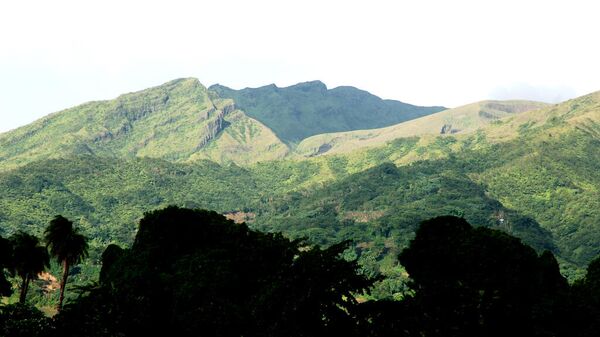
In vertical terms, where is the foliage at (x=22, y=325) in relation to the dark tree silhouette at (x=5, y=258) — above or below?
above

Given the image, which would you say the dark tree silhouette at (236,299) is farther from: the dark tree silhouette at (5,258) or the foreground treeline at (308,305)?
the dark tree silhouette at (5,258)

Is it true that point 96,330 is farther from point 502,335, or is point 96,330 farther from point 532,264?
point 532,264

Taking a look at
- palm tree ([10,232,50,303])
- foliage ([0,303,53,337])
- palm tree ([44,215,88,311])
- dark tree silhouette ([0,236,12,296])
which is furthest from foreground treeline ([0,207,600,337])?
palm tree ([10,232,50,303])

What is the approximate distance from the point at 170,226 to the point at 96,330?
6277cm

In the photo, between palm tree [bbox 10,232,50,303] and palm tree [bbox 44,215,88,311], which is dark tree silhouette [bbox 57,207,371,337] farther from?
palm tree [bbox 10,232,50,303]

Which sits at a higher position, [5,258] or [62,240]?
[62,240]

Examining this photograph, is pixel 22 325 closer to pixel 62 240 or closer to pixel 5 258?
pixel 5 258

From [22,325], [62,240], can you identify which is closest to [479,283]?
[22,325]

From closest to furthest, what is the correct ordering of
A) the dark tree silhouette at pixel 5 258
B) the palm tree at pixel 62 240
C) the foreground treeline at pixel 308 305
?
the foreground treeline at pixel 308 305 → the dark tree silhouette at pixel 5 258 → the palm tree at pixel 62 240

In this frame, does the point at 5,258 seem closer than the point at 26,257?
Yes

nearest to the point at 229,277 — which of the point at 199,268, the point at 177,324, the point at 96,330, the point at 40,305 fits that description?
the point at 199,268

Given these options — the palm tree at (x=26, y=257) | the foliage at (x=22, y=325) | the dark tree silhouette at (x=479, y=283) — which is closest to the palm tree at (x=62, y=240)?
the palm tree at (x=26, y=257)

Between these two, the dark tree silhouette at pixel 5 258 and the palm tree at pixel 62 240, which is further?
the palm tree at pixel 62 240

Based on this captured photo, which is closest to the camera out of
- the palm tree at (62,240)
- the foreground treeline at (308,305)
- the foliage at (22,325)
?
the foreground treeline at (308,305)
